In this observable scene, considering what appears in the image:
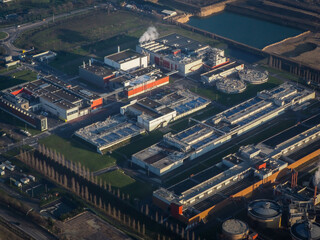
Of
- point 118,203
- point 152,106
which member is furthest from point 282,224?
point 152,106

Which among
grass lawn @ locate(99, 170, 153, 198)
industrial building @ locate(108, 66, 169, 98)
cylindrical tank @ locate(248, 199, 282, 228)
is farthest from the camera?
industrial building @ locate(108, 66, 169, 98)

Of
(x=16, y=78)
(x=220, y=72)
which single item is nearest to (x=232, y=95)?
(x=220, y=72)

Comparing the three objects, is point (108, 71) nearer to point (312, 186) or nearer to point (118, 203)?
point (118, 203)

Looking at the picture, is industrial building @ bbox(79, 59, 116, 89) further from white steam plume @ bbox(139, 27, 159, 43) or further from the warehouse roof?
white steam plume @ bbox(139, 27, 159, 43)

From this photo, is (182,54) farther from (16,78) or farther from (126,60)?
(16,78)

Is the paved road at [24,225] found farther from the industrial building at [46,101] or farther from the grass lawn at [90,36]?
the grass lawn at [90,36]

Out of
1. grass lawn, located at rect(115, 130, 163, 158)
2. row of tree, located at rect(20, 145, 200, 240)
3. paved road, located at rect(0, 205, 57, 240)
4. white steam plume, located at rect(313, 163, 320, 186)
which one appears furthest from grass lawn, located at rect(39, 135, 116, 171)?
white steam plume, located at rect(313, 163, 320, 186)
